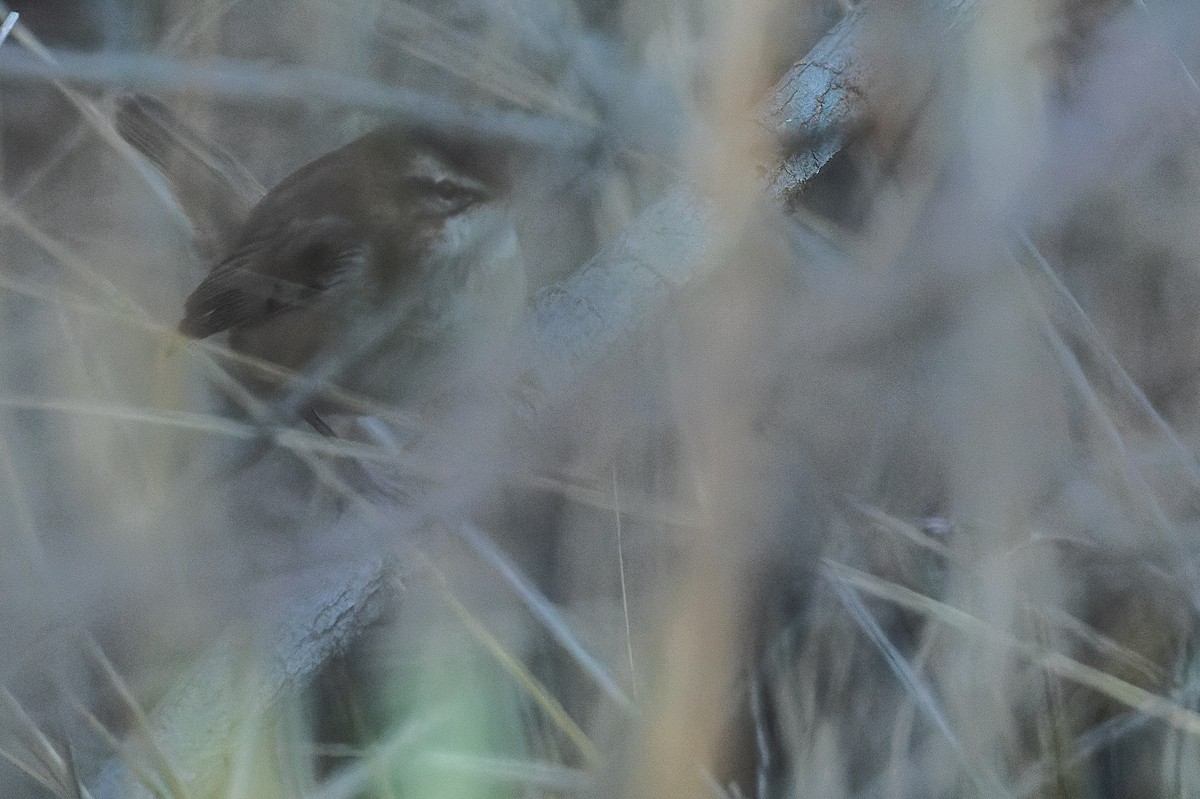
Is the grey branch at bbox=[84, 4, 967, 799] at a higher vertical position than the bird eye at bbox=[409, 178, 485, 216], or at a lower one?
lower

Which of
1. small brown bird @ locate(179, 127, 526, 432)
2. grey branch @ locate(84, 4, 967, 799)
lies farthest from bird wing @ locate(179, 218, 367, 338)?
grey branch @ locate(84, 4, 967, 799)

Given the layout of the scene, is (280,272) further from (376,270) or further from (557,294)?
(557,294)

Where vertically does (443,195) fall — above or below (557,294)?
above

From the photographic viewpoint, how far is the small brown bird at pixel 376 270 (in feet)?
2.58

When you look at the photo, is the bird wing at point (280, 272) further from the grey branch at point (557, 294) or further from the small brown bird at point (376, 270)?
the grey branch at point (557, 294)

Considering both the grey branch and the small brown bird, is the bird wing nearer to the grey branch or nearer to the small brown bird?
the small brown bird

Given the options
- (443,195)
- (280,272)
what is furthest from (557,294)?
(280,272)

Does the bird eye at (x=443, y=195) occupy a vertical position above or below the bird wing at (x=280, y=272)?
below

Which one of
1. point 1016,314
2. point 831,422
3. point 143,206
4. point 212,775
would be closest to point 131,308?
point 143,206

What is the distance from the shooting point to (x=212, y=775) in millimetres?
724

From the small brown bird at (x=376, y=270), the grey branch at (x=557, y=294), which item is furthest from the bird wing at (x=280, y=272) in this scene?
the grey branch at (x=557, y=294)

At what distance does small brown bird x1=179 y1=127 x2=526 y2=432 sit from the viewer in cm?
79

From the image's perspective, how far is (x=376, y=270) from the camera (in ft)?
2.62

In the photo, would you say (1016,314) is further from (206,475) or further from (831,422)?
(206,475)
